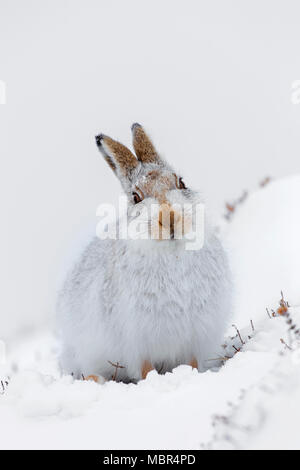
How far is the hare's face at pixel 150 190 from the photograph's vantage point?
161 inches

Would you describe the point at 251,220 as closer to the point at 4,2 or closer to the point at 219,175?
the point at 219,175

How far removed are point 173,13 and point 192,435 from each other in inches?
3111

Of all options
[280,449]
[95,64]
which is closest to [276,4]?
[95,64]

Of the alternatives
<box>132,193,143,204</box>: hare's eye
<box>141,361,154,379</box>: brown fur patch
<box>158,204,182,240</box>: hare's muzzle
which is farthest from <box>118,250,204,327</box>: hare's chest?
<box>132,193,143,204</box>: hare's eye

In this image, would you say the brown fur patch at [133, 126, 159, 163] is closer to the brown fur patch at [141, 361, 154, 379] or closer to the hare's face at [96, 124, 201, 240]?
the hare's face at [96, 124, 201, 240]

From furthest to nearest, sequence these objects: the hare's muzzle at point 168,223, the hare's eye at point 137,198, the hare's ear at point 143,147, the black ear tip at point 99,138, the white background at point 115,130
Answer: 1. the white background at point 115,130
2. the hare's ear at point 143,147
3. the black ear tip at point 99,138
4. the hare's eye at point 137,198
5. the hare's muzzle at point 168,223

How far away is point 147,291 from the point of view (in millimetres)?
4301

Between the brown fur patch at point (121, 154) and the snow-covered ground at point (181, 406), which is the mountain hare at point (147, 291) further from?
the snow-covered ground at point (181, 406)

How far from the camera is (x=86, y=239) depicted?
5.18 m

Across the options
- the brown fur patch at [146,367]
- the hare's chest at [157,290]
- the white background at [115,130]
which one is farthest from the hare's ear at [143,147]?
the brown fur patch at [146,367]

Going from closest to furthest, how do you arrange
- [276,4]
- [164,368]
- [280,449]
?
1. [280,449]
2. [164,368]
3. [276,4]

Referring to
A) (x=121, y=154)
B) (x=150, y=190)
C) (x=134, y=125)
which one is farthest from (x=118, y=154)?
(x=150, y=190)

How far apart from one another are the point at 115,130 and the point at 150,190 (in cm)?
195

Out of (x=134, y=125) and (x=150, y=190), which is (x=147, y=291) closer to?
(x=150, y=190)
